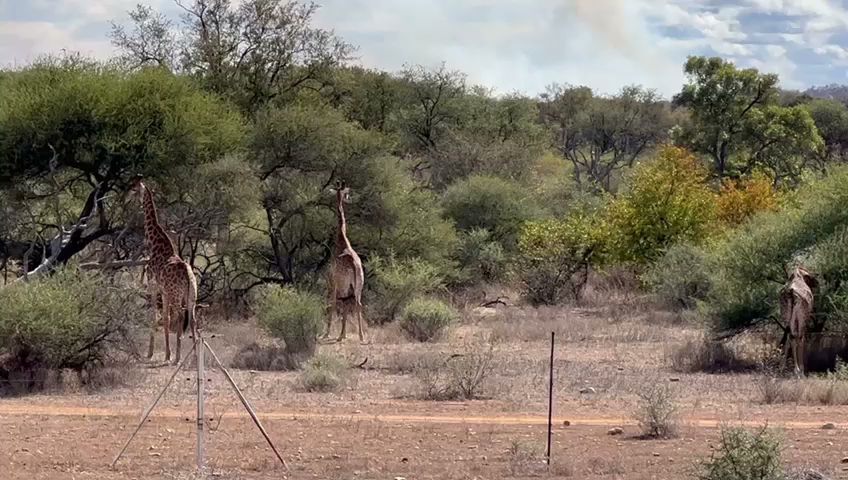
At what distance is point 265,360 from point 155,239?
2.60m

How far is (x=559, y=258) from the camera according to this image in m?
29.7

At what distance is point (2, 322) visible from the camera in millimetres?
15008

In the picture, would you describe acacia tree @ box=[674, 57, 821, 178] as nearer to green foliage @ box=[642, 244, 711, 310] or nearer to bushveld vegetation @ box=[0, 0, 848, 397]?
bushveld vegetation @ box=[0, 0, 848, 397]

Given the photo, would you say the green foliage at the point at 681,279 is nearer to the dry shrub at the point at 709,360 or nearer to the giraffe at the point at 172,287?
the dry shrub at the point at 709,360

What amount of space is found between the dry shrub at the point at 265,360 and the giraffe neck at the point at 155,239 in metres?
1.92

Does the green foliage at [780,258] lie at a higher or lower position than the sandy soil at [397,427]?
higher

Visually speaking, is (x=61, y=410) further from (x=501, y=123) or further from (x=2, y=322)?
(x=501, y=123)

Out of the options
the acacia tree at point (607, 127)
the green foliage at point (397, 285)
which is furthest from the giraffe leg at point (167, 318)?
the acacia tree at point (607, 127)

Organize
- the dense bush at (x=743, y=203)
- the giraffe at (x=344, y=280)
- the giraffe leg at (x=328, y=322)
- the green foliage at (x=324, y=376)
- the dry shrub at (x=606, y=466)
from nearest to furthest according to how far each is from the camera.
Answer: the dry shrub at (x=606, y=466) < the green foliage at (x=324, y=376) < the giraffe leg at (x=328, y=322) < the giraffe at (x=344, y=280) < the dense bush at (x=743, y=203)

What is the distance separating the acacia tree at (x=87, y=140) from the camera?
2127cm

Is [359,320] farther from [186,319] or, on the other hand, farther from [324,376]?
[324,376]

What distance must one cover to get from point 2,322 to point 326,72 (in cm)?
1750

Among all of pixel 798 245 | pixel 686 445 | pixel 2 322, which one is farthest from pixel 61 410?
pixel 798 245

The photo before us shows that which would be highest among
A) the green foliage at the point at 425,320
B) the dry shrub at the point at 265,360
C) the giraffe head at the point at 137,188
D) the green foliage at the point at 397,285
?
the giraffe head at the point at 137,188
